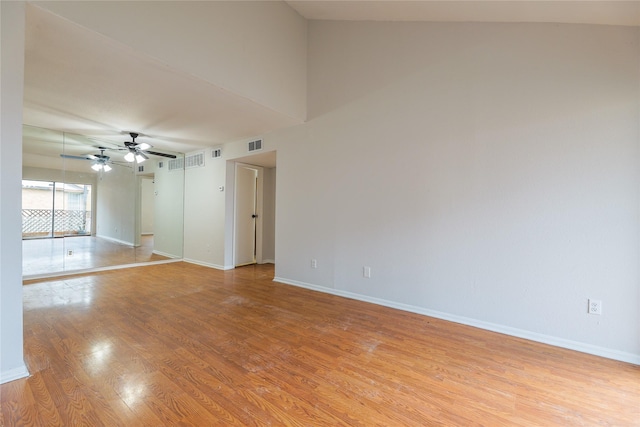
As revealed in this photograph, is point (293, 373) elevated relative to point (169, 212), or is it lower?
lower

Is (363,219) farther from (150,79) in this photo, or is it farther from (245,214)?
(245,214)

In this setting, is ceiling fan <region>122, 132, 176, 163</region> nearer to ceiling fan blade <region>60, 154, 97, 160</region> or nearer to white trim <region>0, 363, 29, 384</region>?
ceiling fan blade <region>60, 154, 97, 160</region>

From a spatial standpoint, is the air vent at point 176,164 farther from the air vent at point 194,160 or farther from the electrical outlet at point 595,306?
the electrical outlet at point 595,306

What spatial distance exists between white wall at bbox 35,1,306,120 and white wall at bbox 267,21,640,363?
439 millimetres

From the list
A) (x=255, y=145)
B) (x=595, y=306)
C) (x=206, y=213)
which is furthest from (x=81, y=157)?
(x=595, y=306)

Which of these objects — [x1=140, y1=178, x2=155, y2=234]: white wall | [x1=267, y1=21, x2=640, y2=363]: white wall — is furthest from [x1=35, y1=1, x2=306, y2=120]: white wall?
[x1=140, y1=178, x2=155, y2=234]: white wall

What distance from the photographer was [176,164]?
624cm

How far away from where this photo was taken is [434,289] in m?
2.97

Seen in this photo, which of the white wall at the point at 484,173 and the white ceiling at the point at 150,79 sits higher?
the white ceiling at the point at 150,79

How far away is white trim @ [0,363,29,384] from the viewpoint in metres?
1.70

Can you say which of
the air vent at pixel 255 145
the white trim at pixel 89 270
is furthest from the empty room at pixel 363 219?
the white trim at pixel 89 270

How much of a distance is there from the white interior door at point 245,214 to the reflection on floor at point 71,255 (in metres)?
2.30

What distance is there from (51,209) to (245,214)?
141 inches

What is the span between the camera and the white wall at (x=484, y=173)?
2.18 m
